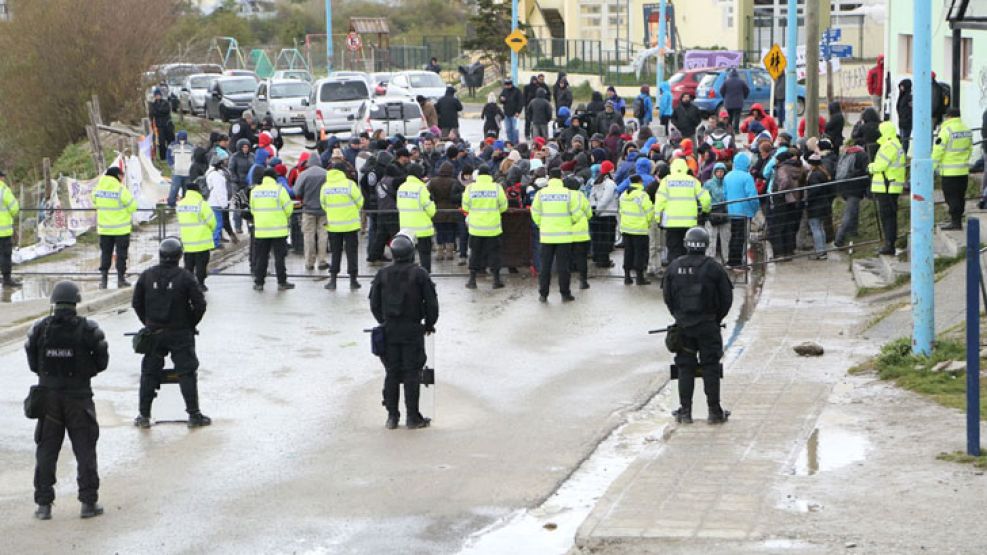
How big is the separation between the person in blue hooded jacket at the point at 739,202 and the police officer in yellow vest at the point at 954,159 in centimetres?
296

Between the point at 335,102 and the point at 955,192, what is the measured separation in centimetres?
2261

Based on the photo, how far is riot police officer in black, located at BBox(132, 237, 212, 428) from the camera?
44.4 feet

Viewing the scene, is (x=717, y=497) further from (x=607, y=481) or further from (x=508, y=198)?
(x=508, y=198)

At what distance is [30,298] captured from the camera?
2184 cm

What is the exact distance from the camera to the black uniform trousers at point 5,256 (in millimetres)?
22423

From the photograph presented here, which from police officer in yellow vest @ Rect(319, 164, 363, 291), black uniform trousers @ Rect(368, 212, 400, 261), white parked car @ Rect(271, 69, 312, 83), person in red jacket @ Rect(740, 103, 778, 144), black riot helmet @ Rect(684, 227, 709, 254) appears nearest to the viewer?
black riot helmet @ Rect(684, 227, 709, 254)

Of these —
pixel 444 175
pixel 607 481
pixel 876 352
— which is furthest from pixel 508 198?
pixel 607 481

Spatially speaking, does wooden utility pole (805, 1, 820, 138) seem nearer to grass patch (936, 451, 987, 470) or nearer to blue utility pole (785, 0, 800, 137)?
blue utility pole (785, 0, 800, 137)

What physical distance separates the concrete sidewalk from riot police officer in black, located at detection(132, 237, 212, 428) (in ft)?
13.8

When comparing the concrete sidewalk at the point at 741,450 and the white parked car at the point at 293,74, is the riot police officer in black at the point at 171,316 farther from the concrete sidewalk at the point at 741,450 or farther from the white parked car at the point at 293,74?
the white parked car at the point at 293,74

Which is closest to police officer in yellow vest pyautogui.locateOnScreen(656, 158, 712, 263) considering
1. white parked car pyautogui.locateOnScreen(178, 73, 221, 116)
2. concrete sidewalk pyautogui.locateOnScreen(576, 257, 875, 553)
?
concrete sidewalk pyautogui.locateOnScreen(576, 257, 875, 553)

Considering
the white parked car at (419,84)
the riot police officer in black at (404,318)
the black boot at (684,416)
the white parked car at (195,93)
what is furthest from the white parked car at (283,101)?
the black boot at (684,416)

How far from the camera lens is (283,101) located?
41.8m

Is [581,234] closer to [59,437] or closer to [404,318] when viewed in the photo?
[404,318]
